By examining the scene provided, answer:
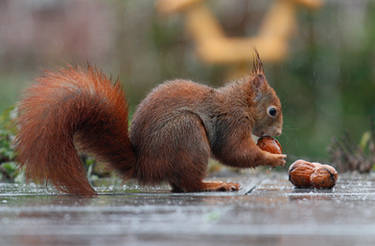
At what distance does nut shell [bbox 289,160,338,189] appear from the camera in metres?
2.71

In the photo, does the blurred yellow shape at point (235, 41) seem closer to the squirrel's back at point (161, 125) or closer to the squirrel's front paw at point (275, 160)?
the squirrel's front paw at point (275, 160)

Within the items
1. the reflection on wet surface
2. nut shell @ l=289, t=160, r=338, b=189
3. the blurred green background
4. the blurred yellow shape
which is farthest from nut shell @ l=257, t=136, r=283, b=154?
the blurred green background

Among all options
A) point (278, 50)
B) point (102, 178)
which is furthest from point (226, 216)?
point (278, 50)

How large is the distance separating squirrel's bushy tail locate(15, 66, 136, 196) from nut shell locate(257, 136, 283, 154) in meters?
0.59

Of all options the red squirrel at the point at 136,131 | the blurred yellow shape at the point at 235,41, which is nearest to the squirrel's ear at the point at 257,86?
the red squirrel at the point at 136,131

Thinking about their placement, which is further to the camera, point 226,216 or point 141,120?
point 141,120

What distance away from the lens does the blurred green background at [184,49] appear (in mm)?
8250

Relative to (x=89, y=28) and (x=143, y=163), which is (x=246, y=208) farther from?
(x=89, y=28)

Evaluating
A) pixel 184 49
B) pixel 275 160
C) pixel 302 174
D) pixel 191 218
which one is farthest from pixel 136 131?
pixel 184 49

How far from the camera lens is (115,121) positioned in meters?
2.51

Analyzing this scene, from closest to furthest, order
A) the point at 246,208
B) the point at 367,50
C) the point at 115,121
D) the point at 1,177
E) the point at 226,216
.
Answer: the point at 226,216
the point at 246,208
the point at 115,121
the point at 1,177
the point at 367,50

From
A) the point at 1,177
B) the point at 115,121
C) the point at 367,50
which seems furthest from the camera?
the point at 367,50

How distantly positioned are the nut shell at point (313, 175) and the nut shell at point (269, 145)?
0.10 metres

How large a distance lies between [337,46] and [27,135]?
6963 mm
